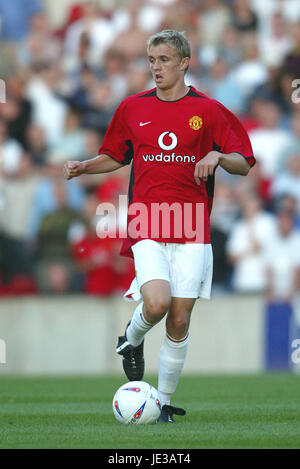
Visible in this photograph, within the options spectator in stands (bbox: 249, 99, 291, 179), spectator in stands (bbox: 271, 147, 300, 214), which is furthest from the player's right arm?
spectator in stands (bbox: 249, 99, 291, 179)

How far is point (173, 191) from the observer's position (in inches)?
272

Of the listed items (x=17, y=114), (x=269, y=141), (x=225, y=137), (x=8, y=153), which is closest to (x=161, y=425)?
(x=225, y=137)

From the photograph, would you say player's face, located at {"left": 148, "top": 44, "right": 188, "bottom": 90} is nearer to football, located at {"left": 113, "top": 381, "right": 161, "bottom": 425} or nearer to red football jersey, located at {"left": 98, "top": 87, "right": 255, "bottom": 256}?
red football jersey, located at {"left": 98, "top": 87, "right": 255, "bottom": 256}

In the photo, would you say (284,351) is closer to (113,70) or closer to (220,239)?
(220,239)

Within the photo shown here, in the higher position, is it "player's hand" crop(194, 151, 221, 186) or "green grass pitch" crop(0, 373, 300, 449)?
"player's hand" crop(194, 151, 221, 186)

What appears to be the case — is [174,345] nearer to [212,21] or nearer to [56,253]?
[56,253]

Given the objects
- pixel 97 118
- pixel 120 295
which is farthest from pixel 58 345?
pixel 97 118

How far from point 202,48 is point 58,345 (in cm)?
512

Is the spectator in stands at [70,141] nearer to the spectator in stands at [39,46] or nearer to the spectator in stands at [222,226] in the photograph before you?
the spectator in stands at [39,46]

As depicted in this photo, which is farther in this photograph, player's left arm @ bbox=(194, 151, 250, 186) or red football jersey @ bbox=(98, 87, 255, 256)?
red football jersey @ bbox=(98, 87, 255, 256)

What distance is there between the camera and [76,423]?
689 cm

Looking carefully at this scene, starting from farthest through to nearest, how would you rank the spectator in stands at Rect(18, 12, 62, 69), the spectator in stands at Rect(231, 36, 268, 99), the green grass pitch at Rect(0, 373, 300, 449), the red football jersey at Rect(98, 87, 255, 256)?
the spectator in stands at Rect(18, 12, 62, 69) → the spectator in stands at Rect(231, 36, 268, 99) → the red football jersey at Rect(98, 87, 255, 256) → the green grass pitch at Rect(0, 373, 300, 449)

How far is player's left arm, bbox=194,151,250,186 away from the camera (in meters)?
6.57

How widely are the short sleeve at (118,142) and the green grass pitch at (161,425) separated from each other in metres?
1.74
